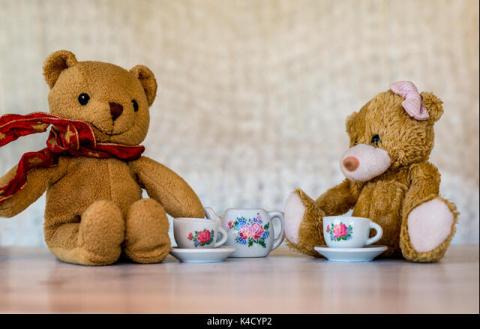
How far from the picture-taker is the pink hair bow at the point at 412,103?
112 cm

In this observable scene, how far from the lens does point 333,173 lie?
1.82 m

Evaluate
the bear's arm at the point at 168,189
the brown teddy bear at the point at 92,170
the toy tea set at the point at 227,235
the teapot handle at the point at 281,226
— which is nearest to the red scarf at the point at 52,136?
the brown teddy bear at the point at 92,170

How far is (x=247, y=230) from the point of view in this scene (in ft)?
3.99

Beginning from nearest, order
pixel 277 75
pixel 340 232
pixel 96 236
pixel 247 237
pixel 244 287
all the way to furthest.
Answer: pixel 244 287 < pixel 96 236 < pixel 340 232 < pixel 247 237 < pixel 277 75

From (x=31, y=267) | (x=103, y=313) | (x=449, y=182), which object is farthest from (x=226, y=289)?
(x=449, y=182)

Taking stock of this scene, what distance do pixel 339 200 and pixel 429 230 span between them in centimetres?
24

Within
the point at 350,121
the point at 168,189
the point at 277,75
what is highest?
the point at 277,75

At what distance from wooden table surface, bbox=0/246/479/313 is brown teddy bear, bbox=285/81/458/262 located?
53 millimetres

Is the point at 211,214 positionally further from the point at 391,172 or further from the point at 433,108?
the point at 433,108

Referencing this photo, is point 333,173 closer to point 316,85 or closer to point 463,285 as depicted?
point 316,85

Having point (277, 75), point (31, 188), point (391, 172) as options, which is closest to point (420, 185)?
point (391, 172)

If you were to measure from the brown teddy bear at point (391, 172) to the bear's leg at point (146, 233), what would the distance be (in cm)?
24

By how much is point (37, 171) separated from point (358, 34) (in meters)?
1.04

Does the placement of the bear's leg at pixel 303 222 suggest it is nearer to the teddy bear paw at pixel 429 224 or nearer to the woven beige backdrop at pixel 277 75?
the teddy bear paw at pixel 429 224
